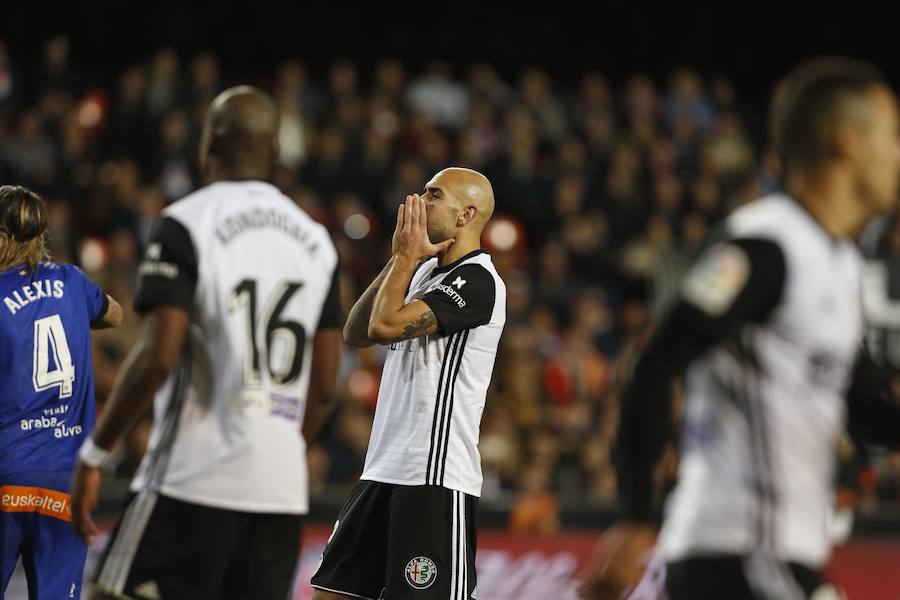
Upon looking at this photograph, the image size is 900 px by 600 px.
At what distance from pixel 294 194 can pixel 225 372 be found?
30.5ft

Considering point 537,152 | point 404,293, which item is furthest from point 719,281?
point 537,152

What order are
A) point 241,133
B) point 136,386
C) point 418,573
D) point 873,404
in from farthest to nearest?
point 418,573, point 241,133, point 136,386, point 873,404

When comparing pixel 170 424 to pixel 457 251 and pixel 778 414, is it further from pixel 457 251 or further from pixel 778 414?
pixel 778 414

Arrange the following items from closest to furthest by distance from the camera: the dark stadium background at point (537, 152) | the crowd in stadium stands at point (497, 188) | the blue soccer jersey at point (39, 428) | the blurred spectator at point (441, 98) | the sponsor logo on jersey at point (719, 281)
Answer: the sponsor logo on jersey at point (719, 281) → the blue soccer jersey at point (39, 428) → the dark stadium background at point (537, 152) → the crowd in stadium stands at point (497, 188) → the blurred spectator at point (441, 98)

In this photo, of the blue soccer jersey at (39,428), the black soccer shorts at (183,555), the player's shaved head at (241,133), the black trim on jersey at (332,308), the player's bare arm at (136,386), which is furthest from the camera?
the blue soccer jersey at (39,428)

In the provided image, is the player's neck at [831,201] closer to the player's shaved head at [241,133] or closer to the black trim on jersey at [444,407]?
the player's shaved head at [241,133]

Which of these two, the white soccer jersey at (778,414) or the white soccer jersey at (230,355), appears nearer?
the white soccer jersey at (778,414)

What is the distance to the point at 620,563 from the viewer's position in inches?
118

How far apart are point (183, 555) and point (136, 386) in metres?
0.61

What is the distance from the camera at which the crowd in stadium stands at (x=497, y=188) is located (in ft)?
39.8

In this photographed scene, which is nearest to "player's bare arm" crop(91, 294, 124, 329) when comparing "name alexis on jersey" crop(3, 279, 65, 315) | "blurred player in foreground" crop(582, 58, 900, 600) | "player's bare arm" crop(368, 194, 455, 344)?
"name alexis on jersey" crop(3, 279, 65, 315)

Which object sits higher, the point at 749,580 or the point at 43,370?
the point at 43,370

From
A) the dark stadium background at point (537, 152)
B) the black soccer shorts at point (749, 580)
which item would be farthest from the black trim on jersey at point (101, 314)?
the dark stadium background at point (537, 152)

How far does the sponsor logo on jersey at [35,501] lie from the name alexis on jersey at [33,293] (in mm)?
742
